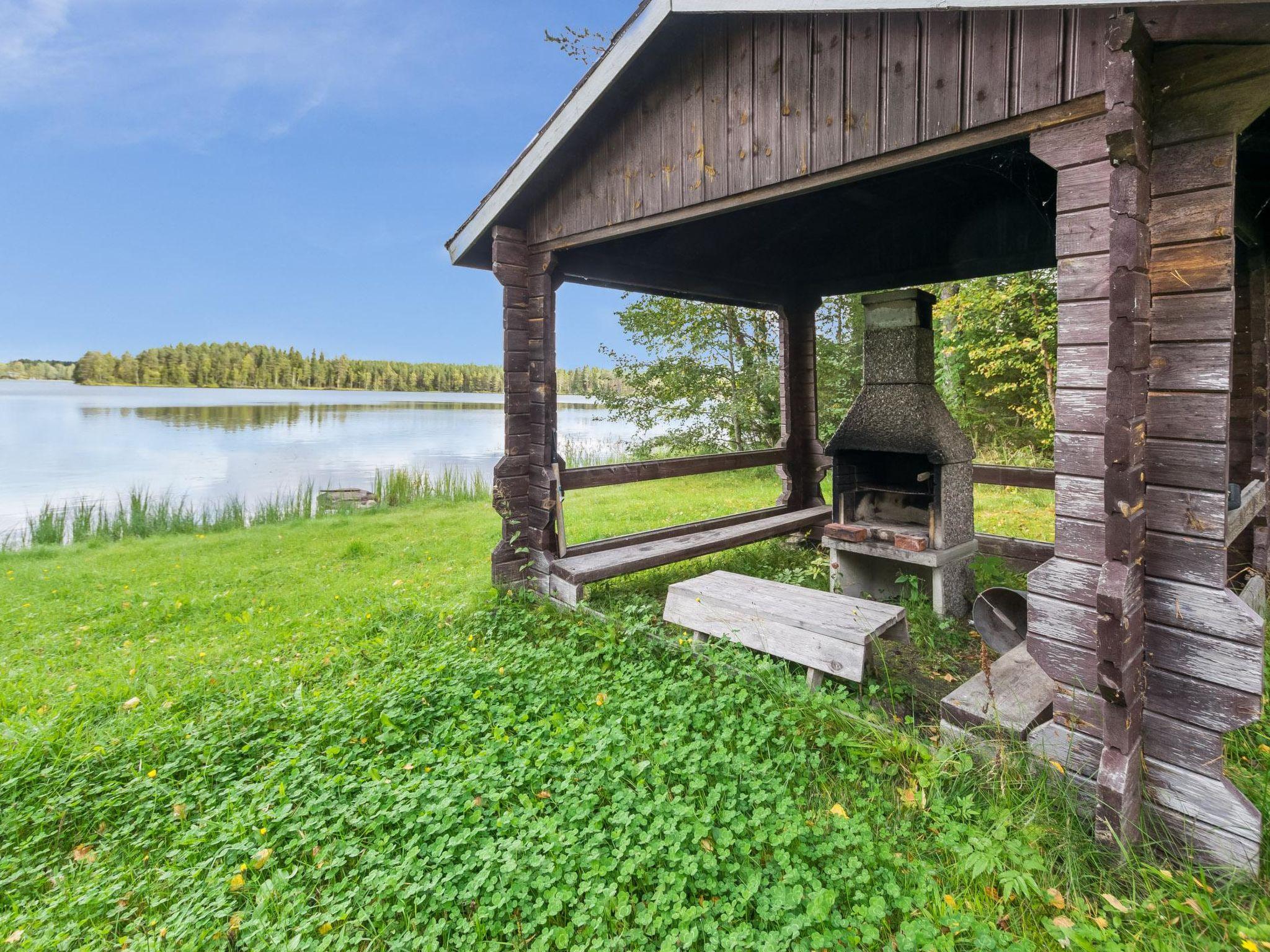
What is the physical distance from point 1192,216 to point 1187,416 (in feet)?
2.24

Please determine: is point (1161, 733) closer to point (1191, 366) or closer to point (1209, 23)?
point (1191, 366)

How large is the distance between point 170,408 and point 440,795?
1277 inches

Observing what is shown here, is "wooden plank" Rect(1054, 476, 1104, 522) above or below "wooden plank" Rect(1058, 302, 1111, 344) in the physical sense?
below

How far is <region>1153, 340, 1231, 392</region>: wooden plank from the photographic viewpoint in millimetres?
2000

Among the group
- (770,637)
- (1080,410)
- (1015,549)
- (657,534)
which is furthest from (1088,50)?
(1015,549)

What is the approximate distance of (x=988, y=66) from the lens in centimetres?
239

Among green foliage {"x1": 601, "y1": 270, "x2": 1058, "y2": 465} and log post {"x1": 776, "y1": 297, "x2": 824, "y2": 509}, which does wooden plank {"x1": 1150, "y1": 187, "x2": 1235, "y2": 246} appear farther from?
green foliage {"x1": 601, "y1": 270, "x2": 1058, "y2": 465}

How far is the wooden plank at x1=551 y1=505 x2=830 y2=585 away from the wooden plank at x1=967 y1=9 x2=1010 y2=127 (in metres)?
3.22

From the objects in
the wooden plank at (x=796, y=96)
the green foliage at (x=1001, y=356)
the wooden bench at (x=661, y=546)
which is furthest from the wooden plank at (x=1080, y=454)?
the green foliage at (x=1001, y=356)

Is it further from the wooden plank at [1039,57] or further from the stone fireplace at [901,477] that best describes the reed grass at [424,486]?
the wooden plank at [1039,57]

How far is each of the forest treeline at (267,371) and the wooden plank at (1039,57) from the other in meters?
18.7

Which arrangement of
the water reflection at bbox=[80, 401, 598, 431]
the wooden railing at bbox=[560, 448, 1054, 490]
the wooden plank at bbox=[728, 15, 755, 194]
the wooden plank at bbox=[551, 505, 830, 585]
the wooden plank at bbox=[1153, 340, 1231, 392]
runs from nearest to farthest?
the wooden plank at bbox=[1153, 340, 1231, 392] < the wooden plank at bbox=[728, 15, 755, 194] < the wooden plank at bbox=[551, 505, 830, 585] < the wooden railing at bbox=[560, 448, 1054, 490] < the water reflection at bbox=[80, 401, 598, 431]

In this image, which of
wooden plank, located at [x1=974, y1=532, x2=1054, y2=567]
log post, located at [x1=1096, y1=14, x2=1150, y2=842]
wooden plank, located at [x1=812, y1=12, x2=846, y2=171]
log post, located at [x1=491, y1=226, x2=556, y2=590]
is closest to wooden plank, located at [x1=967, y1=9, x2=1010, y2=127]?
log post, located at [x1=1096, y1=14, x2=1150, y2=842]

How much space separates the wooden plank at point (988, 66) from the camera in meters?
2.34
